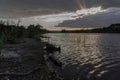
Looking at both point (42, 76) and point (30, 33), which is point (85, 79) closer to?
point (42, 76)

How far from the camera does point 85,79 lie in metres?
31.1

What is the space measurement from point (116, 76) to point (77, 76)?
5.18 metres

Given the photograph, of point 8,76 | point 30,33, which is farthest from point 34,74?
point 30,33

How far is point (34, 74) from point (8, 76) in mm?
3512

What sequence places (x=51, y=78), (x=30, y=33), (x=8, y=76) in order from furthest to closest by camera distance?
(x=30, y=33)
(x=51, y=78)
(x=8, y=76)

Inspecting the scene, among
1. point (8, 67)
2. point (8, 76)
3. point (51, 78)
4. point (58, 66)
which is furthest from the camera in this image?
point (58, 66)

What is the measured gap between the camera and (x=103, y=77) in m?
32.8

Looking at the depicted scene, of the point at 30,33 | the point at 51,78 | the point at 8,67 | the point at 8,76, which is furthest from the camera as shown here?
the point at 30,33

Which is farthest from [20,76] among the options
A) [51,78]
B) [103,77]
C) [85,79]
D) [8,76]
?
[103,77]

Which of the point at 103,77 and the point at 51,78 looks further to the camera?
the point at 103,77

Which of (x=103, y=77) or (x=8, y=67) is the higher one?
(x=8, y=67)

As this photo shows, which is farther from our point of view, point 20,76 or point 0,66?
point 0,66

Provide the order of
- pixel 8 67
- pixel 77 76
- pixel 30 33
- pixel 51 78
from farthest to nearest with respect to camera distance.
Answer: pixel 30 33
pixel 77 76
pixel 8 67
pixel 51 78

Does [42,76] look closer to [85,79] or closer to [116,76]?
[85,79]
